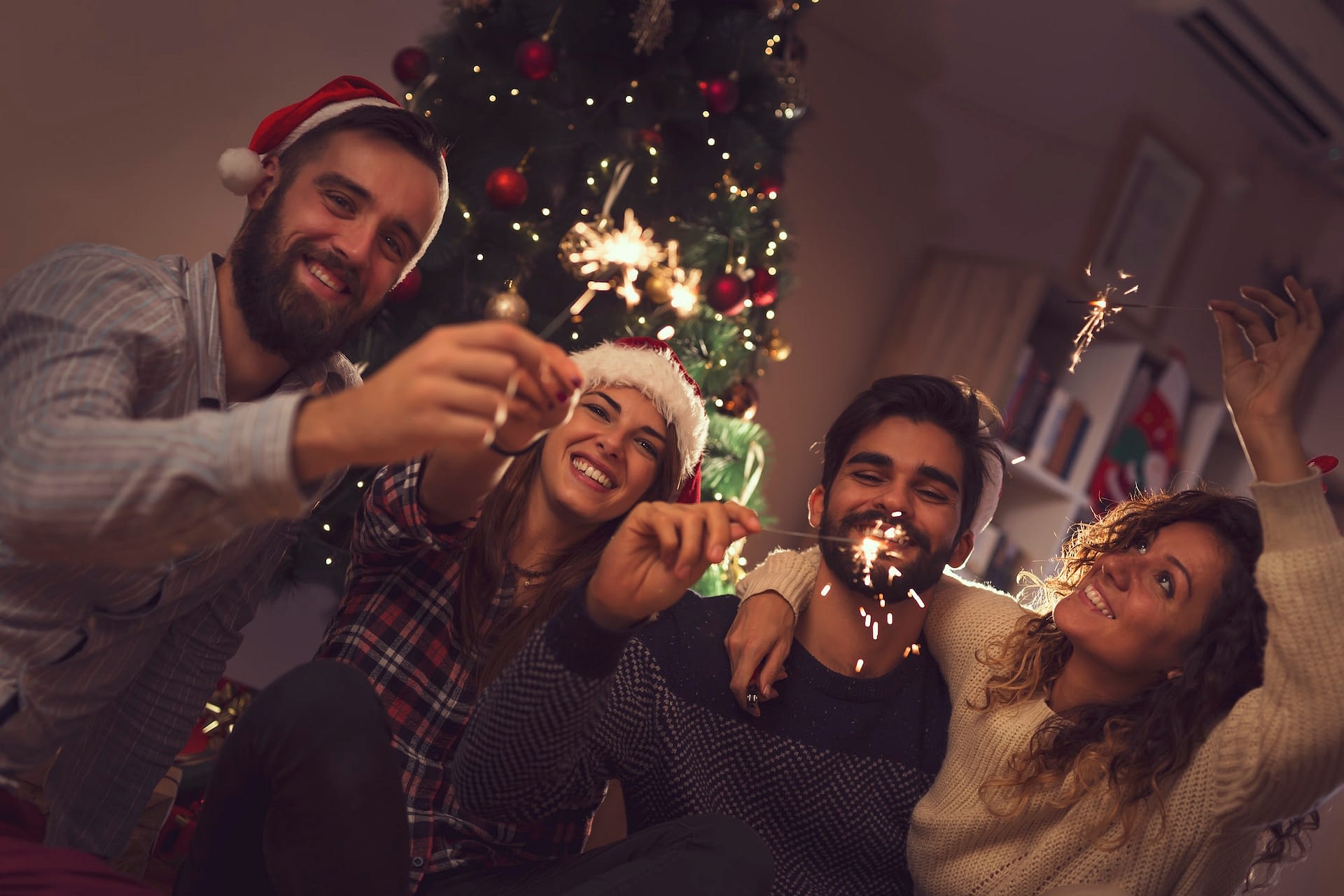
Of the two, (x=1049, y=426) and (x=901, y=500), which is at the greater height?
(x=1049, y=426)

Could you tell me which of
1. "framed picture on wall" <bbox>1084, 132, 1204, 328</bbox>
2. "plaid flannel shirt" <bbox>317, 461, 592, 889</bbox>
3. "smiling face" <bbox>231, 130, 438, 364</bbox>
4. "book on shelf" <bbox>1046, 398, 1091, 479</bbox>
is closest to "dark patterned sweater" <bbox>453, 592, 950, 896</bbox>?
"plaid flannel shirt" <bbox>317, 461, 592, 889</bbox>

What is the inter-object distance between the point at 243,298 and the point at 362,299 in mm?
147

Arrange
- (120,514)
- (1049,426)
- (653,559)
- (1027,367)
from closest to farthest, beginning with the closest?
(120,514) → (653,559) → (1027,367) → (1049,426)

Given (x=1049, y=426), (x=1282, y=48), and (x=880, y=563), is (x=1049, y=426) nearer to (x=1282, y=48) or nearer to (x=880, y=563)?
(x=1282, y=48)

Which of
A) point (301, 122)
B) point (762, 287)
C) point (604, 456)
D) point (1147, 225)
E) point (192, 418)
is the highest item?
point (1147, 225)

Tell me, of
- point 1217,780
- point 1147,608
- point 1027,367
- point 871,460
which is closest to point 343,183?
point 871,460

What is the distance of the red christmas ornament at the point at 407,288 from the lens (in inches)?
78.7

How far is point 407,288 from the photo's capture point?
6.62ft

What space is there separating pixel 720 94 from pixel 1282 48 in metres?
2.37

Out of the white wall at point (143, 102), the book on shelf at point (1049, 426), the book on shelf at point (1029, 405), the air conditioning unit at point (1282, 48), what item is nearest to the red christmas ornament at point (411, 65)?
the white wall at point (143, 102)

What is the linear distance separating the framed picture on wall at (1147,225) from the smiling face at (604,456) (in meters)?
2.38

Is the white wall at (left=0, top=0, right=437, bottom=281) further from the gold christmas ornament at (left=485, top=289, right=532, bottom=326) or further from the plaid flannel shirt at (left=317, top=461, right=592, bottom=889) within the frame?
the plaid flannel shirt at (left=317, top=461, right=592, bottom=889)

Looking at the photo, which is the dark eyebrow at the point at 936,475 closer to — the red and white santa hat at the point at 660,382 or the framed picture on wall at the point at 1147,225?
the red and white santa hat at the point at 660,382

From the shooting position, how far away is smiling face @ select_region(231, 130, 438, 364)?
131cm
